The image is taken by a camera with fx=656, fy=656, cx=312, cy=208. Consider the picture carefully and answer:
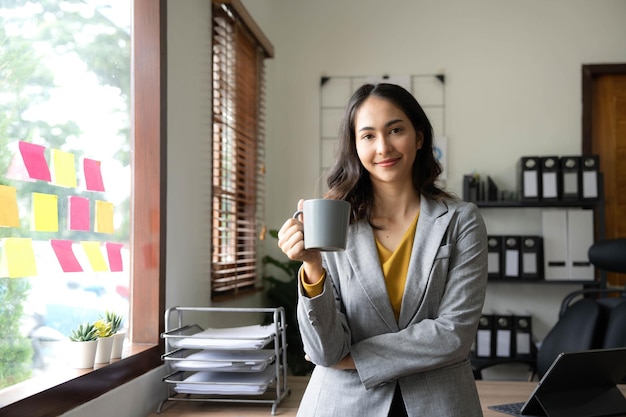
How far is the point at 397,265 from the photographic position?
4.63 feet

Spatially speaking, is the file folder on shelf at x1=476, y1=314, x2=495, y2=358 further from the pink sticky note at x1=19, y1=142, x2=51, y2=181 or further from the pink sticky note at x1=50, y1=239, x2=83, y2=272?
the pink sticky note at x1=19, y1=142, x2=51, y2=181

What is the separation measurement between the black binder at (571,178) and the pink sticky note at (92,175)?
277 centimetres

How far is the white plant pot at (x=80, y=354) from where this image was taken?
5.35 ft

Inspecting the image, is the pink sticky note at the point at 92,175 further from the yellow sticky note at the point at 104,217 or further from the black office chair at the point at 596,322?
the black office chair at the point at 596,322

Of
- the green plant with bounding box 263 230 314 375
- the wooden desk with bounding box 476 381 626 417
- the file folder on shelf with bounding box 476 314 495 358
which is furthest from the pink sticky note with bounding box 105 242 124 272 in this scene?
the file folder on shelf with bounding box 476 314 495 358

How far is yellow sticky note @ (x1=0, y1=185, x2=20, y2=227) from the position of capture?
4.68ft

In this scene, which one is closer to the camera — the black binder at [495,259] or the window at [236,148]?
the window at [236,148]

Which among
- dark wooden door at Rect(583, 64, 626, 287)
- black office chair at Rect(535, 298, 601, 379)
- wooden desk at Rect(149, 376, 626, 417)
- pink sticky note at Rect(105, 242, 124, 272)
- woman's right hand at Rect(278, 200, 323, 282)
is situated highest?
dark wooden door at Rect(583, 64, 626, 287)

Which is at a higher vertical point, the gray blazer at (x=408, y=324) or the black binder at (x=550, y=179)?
the black binder at (x=550, y=179)

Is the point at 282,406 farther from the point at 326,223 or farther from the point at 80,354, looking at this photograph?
the point at 326,223

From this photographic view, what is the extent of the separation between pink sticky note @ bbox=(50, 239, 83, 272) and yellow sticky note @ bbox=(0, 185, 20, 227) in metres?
0.18

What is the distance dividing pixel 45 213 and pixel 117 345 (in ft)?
1.41

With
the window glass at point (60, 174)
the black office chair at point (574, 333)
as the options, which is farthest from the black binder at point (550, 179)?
the window glass at point (60, 174)

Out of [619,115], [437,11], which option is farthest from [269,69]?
[619,115]
